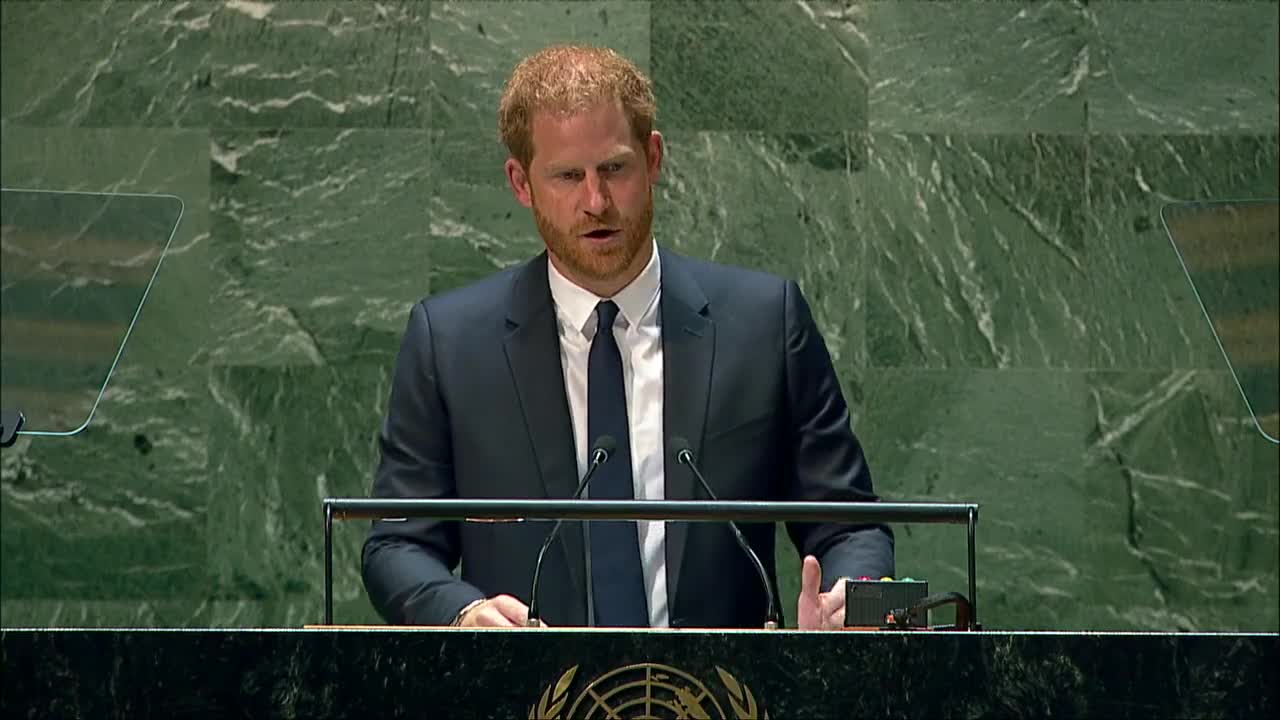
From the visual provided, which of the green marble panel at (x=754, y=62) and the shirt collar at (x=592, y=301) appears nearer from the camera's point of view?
the shirt collar at (x=592, y=301)

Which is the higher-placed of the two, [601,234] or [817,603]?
[601,234]

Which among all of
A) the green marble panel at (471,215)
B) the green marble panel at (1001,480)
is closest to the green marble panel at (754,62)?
the green marble panel at (471,215)

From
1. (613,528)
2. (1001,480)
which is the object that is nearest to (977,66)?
(1001,480)

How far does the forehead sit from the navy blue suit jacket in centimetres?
34

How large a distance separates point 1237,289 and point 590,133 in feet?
4.15

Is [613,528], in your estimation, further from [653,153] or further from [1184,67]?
[1184,67]

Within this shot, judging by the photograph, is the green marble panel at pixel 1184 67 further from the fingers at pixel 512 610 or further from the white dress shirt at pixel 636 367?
the fingers at pixel 512 610

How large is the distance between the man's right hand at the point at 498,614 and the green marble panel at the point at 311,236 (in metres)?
2.64

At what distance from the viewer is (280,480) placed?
5711 millimetres

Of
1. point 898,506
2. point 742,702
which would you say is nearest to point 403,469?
point 898,506

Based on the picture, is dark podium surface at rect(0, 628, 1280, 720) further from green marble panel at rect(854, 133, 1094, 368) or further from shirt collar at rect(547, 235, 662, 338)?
green marble panel at rect(854, 133, 1094, 368)

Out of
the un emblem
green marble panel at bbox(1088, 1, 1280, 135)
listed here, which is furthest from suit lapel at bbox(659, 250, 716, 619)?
green marble panel at bbox(1088, 1, 1280, 135)

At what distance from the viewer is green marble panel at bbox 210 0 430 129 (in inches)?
225

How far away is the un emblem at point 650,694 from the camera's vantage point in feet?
7.96
